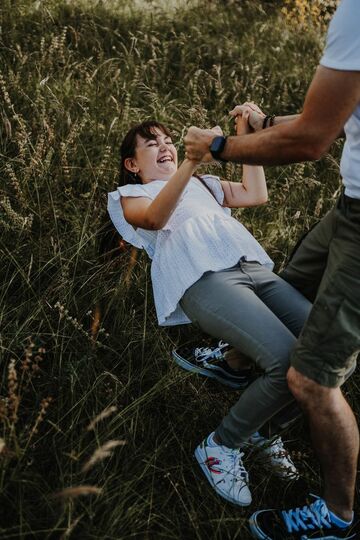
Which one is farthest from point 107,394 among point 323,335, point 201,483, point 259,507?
point 323,335

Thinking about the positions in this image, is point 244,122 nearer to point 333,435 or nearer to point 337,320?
point 337,320

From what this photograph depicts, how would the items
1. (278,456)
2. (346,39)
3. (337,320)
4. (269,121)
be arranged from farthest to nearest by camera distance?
(269,121) < (278,456) < (337,320) < (346,39)

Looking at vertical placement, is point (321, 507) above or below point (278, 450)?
above

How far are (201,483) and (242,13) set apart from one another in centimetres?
593

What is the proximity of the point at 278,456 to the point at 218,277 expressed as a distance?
0.82m

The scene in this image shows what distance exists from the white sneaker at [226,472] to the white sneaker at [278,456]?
16 cm

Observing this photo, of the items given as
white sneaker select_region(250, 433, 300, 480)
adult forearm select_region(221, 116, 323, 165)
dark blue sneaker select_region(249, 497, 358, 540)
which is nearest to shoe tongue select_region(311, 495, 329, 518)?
dark blue sneaker select_region(249, 497, 358, 540)

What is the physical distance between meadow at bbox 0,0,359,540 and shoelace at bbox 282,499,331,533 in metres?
0.19

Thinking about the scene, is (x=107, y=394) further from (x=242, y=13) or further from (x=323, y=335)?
(x=242, y=13)

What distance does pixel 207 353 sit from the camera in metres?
3.19

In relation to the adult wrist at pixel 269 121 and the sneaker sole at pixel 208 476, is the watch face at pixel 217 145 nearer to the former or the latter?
the adult wrist at pixel 269 121

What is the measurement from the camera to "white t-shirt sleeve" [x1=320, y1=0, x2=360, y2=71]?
76.2 inches

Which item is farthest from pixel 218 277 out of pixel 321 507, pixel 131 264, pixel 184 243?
pixel 321 507

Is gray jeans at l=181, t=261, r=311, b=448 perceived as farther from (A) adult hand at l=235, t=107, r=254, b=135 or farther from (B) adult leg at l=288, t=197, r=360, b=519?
(A) adult hand at l=235, t=107, r=254, b=135
